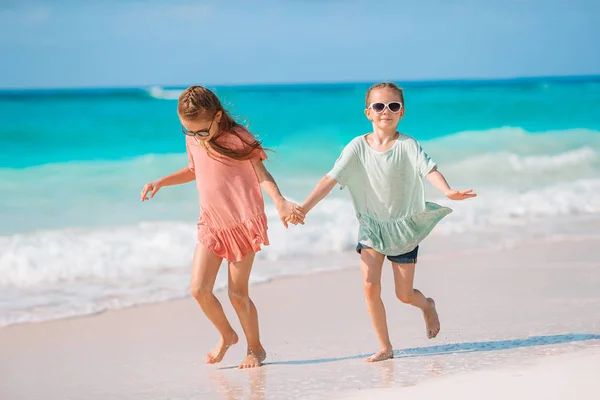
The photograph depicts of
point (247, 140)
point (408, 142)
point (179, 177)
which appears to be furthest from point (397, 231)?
point (179, 177)

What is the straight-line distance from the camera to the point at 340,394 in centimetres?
353

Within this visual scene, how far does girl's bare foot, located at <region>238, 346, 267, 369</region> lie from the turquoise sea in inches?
44.0

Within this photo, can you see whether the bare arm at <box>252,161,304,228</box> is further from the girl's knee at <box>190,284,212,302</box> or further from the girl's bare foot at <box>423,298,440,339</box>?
the girl's bare foot at <box>423,298,440,339</box>

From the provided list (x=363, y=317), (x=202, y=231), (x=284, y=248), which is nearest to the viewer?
(x=202, y=231)

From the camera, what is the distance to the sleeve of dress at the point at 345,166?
412 cm

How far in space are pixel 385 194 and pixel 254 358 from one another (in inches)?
37.2

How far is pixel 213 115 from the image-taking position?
13.1ft

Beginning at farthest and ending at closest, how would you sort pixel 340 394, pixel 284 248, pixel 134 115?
pixel 134 115 → pixel 284 248 → pixel 340 394

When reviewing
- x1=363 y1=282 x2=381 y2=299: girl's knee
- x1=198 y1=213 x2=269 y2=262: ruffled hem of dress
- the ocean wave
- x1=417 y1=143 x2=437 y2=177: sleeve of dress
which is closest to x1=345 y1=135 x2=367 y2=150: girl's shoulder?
x1=417 y1=143 x2=437 y2=177: sleeve of dress

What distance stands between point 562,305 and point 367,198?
1.53m

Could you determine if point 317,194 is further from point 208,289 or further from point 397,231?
point 208,289

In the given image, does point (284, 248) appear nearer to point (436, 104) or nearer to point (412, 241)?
Answer: point (412, 241)

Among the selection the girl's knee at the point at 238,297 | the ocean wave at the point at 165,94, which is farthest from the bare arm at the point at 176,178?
the ocean wave at the point at 165,94

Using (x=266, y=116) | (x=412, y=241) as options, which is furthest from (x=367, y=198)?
(x=266, y=116)
